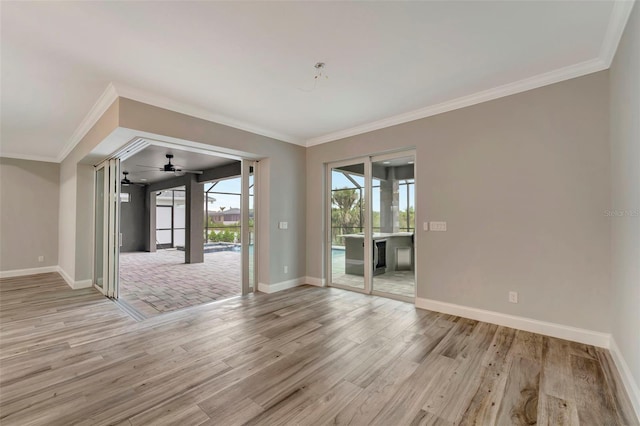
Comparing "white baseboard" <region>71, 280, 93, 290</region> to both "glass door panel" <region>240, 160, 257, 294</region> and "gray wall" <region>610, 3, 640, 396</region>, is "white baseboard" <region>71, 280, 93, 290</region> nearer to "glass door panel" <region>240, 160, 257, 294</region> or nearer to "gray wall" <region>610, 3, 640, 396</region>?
"glass door panel" <region>240, 160, 257, 294</region>

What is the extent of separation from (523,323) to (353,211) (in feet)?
9.18

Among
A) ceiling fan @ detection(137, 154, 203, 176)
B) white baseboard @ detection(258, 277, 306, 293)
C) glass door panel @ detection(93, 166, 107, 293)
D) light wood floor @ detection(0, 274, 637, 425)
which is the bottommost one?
light wood floor @ detection(0, 274, 637, 425)

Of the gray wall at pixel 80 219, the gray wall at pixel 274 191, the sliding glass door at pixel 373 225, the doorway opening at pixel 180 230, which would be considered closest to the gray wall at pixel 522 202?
the sliding glass door at pixel 373 225

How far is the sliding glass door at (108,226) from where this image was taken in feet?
14.9

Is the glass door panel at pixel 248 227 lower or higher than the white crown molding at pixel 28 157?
lower

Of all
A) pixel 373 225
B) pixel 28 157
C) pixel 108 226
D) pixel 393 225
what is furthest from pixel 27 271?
pixel 393 225

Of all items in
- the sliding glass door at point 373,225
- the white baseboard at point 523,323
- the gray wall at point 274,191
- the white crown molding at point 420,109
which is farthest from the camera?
the sliding glass door at point 373,225

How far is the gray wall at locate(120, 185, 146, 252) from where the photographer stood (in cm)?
1134

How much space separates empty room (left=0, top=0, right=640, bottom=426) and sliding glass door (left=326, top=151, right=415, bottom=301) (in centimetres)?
4

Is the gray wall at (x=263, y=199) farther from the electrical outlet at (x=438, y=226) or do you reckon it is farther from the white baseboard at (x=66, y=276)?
the electrical outlet at (x=438, y=226)

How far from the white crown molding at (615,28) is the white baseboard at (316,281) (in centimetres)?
453

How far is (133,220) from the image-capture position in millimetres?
11547

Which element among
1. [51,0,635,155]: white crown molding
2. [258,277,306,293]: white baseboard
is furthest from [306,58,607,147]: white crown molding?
[258,277,306,293]: white baseboard

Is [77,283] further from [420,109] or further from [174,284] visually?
[420,109]
